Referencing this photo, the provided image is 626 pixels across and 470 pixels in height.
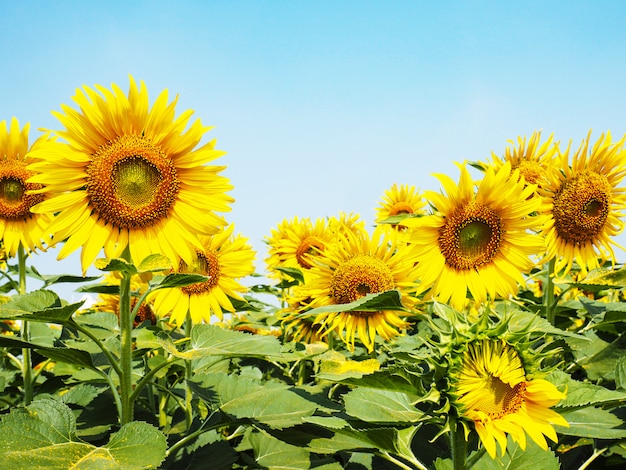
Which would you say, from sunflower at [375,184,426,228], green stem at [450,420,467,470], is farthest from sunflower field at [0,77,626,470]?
sunflower at [375,184,426,228]

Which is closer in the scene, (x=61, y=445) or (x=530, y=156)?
(x=61, y=445)

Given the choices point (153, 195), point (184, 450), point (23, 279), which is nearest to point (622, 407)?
point (184, 450)

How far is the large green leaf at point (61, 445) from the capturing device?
6.71 feet

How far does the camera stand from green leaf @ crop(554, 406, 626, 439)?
236 centimetres

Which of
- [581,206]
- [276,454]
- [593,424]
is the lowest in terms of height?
[276,454]

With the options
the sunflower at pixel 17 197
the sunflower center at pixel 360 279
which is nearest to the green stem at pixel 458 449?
the sunflower center at pixel 360 279

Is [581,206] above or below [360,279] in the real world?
above

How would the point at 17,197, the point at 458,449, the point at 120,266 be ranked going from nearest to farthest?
the point at 458,449
the point at 120,266
the point at 17,197

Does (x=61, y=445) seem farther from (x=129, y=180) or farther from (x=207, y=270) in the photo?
(x=207, y=270)

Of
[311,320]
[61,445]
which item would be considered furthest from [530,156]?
[61,445]

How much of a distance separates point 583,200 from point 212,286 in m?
2.45

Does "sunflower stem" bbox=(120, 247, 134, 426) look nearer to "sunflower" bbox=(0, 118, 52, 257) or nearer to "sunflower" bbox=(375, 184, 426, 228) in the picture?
"sunflower" bbox=(0, 118, 52, 257)

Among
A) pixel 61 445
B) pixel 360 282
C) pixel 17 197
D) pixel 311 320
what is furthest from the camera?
pixel 311 320

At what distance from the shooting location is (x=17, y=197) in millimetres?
3684
